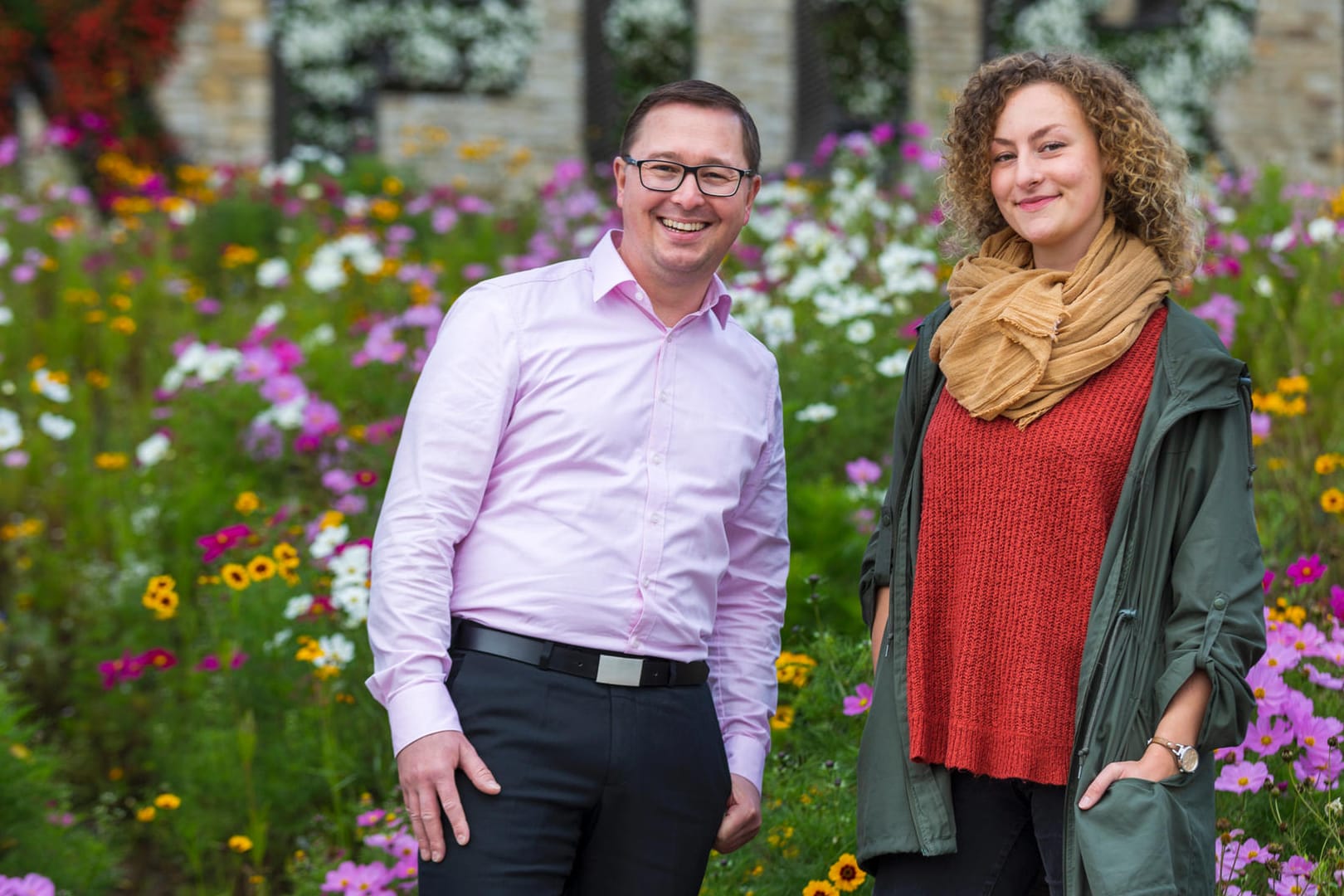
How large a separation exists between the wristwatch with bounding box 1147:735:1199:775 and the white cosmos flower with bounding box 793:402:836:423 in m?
2.02

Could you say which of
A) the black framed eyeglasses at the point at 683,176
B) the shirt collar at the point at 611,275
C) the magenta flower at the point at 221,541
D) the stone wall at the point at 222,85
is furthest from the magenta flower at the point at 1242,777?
the stone wall at the point at 222,85

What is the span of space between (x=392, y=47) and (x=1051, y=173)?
1009 cm

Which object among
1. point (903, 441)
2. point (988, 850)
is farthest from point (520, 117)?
point (988, 850)

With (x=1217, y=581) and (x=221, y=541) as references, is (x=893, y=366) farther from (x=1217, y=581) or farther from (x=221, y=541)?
(x=1217, y=581)

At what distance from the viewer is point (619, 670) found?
2.04 m

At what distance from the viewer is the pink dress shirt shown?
2.00 meters

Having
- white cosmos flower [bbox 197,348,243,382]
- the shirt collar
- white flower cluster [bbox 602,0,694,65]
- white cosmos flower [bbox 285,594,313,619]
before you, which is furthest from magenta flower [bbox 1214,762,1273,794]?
white flower cluster [bbox 602,0,694,65]

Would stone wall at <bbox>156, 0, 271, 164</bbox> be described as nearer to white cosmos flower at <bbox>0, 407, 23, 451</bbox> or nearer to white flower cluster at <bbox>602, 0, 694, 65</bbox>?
white flower cluster at <bbox>602, 0, 694, 65</bbox>

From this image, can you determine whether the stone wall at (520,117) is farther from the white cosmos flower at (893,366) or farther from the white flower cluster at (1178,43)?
the white cosmos flower at (893,366)

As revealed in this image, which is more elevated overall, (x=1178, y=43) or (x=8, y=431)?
(x=1178, y=43)

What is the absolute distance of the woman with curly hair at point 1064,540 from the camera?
1.78 meters

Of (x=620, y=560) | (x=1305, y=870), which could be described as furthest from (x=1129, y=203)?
(x=1305, y=870)

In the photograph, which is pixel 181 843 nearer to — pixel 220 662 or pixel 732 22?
pixel 220 662

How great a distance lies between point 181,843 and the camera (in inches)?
139
